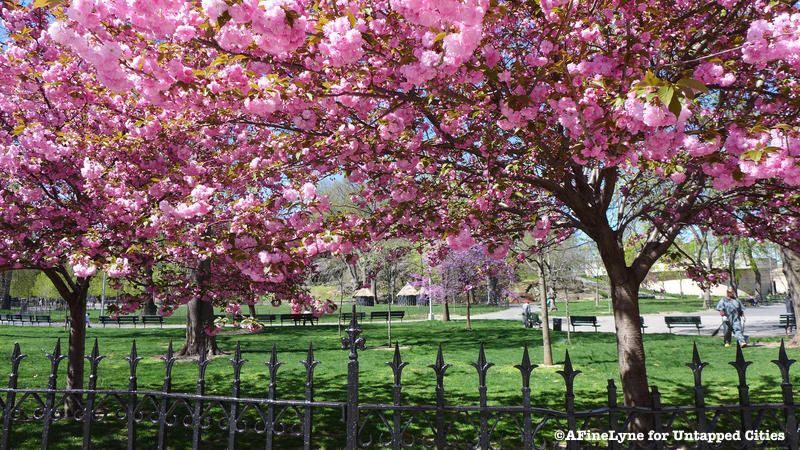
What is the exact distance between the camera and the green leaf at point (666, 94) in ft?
7.71

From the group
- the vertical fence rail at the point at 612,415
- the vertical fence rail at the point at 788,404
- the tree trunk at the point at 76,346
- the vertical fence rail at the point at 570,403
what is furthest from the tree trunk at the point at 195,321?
the vertical fence rail at the point at 788,404

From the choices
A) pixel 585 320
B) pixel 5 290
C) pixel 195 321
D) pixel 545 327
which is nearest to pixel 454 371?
pixel 545 327

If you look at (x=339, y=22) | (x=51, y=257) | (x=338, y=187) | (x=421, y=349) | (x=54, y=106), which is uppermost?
(x=338, y=187)

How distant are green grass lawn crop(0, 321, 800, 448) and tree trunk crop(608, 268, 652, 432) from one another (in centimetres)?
236

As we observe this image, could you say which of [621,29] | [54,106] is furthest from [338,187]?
[621,29]

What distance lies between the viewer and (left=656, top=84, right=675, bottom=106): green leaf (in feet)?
7.71

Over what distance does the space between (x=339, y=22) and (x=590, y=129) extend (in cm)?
196

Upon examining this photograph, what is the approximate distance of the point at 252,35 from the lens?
3383mm

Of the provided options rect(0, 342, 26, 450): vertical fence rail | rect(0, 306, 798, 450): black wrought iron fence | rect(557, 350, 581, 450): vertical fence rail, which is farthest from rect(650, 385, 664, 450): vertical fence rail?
rect(0, 342, 26, 450): vertical fence rail

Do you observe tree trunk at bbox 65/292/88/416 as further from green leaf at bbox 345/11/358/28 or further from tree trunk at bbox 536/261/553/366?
tree trunk at bbox 536/261/553/366

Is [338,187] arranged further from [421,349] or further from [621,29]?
[621,29]

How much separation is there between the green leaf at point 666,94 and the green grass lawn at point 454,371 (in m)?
5.41

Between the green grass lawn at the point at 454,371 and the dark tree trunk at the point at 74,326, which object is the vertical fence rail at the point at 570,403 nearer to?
the green grass lawn at the point at 454,371

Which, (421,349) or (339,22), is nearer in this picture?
(339,22)
